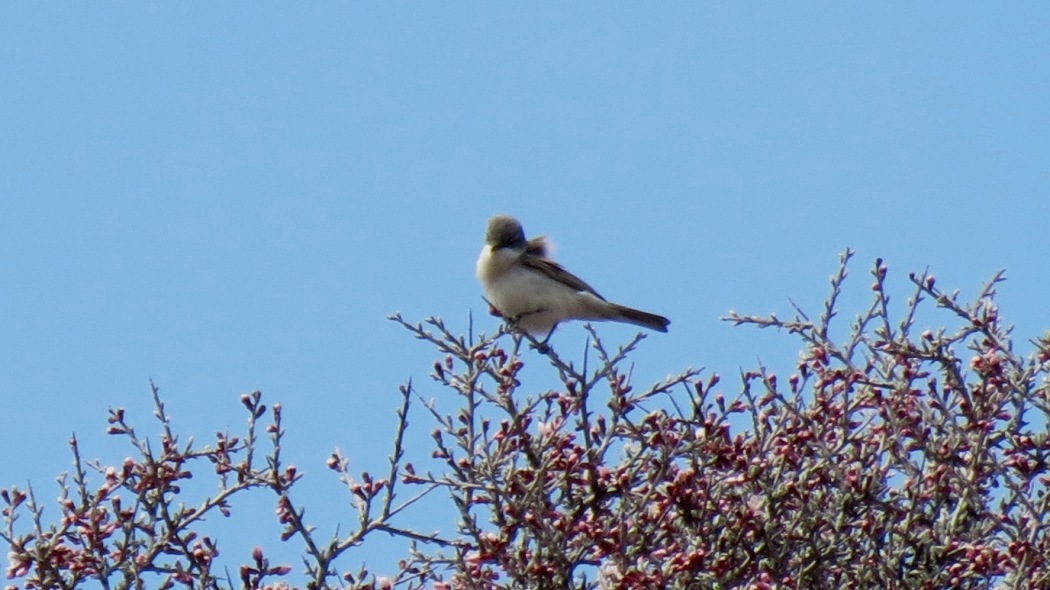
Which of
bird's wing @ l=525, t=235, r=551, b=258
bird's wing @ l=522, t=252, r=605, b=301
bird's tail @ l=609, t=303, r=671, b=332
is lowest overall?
bird's tail @ l=609, t=303, r=671, b=332

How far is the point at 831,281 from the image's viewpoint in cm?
663

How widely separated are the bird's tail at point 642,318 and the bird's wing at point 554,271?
0.16m

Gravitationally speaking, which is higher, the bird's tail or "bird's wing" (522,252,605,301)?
"bird's wing" (522,252,605,301)

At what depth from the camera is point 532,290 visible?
9172mm

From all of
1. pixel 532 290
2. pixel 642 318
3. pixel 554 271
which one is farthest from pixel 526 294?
Result: pixel 642 318

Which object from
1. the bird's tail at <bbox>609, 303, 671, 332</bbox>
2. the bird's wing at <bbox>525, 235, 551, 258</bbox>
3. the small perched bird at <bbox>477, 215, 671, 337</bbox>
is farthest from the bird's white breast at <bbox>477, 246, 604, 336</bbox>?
the bird's wing at <bbox>525, 235, 551, 258</bbox>

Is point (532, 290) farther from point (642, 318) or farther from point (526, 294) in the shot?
point (642, 318)

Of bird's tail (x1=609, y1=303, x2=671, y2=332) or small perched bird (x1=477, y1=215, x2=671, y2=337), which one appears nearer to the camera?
small perched bird (x1=477, y1=215, x2=671, y2=337)

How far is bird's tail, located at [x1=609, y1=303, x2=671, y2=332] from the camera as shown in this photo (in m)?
9.27

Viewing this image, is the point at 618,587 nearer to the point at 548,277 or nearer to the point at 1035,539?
the point at 1035,539

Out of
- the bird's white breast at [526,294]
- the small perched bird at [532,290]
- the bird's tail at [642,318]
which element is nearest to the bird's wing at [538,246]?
the small perched bird at [532,290]

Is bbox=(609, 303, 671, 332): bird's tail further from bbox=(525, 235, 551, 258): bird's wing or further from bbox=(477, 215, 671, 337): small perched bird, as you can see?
bbox=(525, 235, 551, 258): bird's wing

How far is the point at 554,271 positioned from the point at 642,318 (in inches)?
23.3

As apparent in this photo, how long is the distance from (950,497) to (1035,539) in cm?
45
